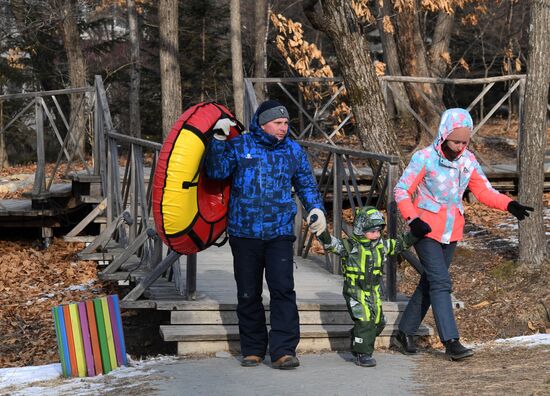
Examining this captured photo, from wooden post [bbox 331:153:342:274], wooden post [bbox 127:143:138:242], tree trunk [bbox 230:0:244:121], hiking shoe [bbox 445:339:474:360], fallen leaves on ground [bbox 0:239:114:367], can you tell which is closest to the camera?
hiking shoe [bbox 445:339:474:360]

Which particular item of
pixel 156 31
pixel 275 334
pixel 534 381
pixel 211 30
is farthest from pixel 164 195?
pixel 156 31

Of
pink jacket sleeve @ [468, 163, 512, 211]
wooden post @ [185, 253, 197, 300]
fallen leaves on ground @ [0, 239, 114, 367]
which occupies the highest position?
pink jacket sleeve @ [468, 163, 512, 211]

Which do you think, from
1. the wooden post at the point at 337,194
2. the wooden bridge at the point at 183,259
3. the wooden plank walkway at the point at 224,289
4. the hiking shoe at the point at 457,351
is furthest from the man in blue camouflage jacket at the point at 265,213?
the wooden post at the point at 337,194

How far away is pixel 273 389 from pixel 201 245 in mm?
1369

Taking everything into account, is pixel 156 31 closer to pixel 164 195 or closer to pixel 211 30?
pixel 211 30

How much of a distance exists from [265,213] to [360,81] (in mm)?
4754

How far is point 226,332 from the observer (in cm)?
695

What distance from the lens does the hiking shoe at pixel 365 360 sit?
6367 mm

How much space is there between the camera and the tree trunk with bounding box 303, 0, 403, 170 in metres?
10.6

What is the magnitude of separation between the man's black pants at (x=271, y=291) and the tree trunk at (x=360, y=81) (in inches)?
179

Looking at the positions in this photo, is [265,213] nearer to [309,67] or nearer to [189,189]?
[189,189]

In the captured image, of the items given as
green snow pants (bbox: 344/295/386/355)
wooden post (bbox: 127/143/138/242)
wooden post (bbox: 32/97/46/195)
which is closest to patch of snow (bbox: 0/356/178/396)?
green snow pants (bbox: 344/295/386/355)

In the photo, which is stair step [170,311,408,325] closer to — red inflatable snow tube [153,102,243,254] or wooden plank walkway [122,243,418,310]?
wooden plank walkway [122,243,418,310]

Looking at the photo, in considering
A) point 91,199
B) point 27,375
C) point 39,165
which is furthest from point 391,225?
point 39,165
